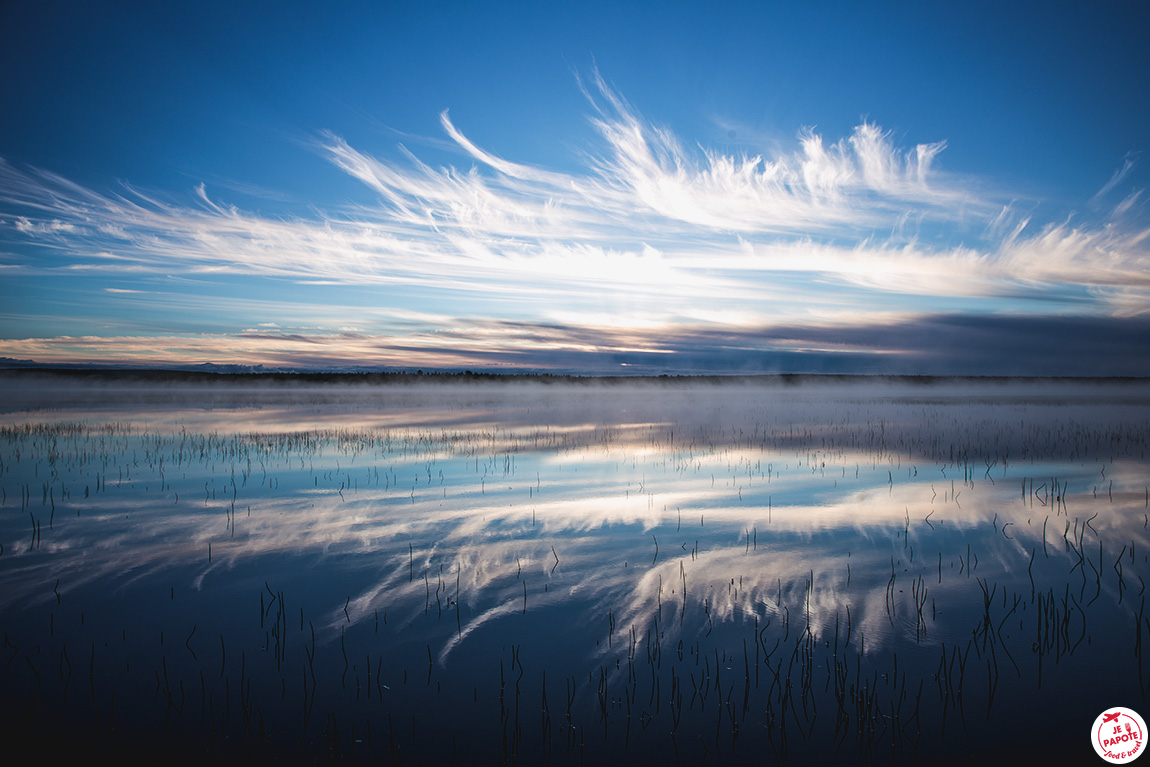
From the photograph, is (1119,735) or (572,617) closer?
(1119,735)

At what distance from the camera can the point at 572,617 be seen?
5.42 meters

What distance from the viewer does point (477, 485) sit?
1148 cm

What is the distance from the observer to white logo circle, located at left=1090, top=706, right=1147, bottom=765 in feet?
11.9

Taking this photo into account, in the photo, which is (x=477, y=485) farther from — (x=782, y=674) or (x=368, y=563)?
(x=782, y=674)

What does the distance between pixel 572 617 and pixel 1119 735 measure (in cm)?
381

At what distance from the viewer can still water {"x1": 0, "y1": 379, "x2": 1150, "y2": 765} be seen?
386cm

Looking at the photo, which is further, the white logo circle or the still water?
the still water

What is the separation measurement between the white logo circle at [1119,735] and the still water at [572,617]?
0.26 feet

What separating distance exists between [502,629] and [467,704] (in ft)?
3.47

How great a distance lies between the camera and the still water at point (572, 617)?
386 cm

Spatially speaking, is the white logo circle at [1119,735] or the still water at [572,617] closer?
the white logo circle at [1119,735]

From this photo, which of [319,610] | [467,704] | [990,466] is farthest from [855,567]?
[990,466]

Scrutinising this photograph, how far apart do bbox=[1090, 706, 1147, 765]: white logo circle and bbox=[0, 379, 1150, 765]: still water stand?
3.2 inches

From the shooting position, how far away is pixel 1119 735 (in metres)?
3.76
